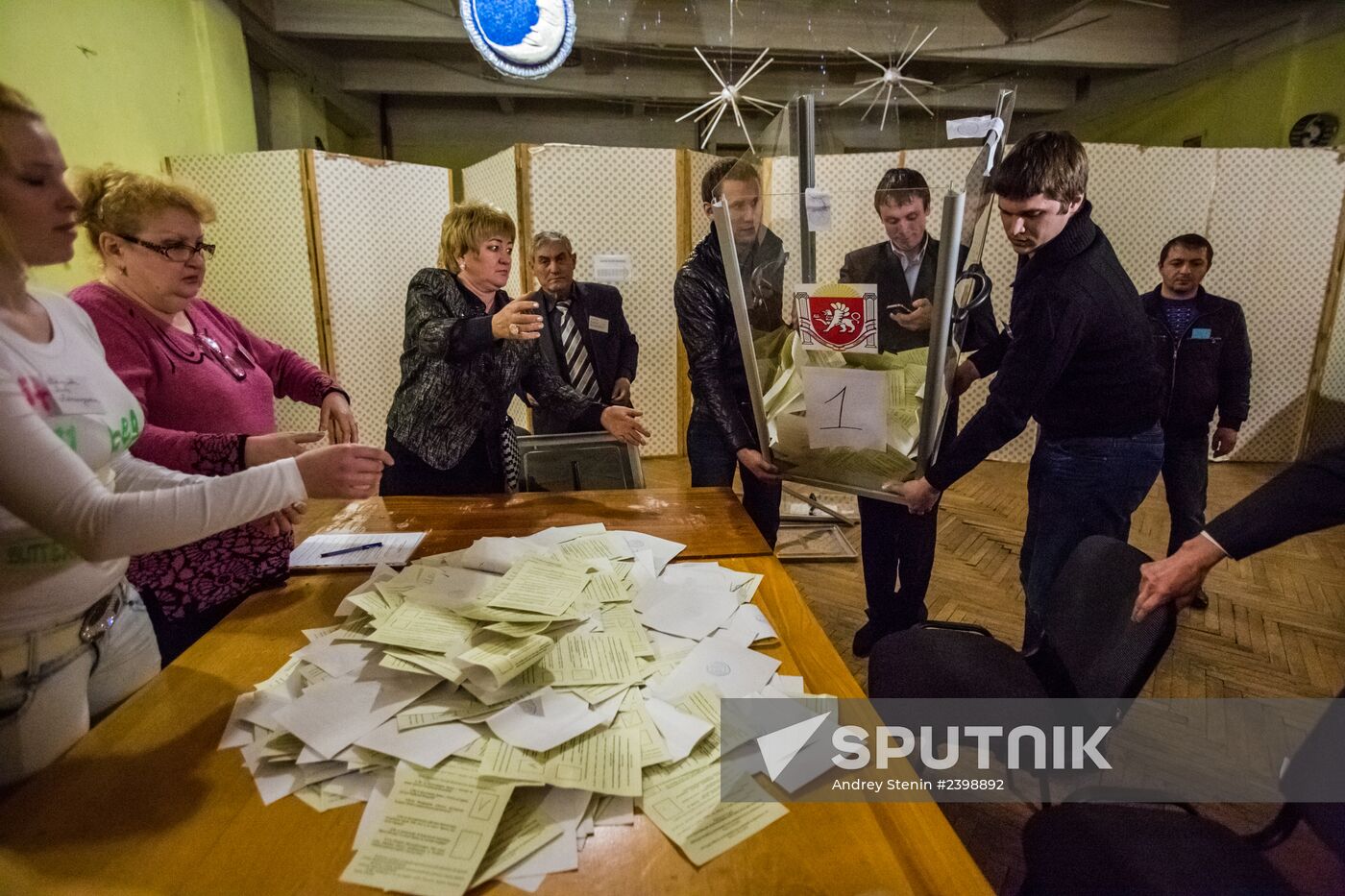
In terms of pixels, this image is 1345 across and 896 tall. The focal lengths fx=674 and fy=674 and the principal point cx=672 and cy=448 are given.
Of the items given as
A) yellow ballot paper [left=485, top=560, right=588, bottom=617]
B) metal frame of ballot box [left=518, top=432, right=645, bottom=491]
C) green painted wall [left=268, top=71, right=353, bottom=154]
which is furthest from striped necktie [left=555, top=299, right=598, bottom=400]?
green painted wall [left=268, top=71, right=353, bottom=154]

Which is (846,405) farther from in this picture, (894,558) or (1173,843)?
(894,558)

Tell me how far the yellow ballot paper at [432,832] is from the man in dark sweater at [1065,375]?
1.12m

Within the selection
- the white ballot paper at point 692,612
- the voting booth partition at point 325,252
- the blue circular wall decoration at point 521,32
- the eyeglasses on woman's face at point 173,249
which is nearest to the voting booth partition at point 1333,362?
the blue circular wall decoration at point 521,32

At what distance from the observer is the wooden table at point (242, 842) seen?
2.24 feet

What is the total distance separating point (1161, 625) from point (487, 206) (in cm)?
192

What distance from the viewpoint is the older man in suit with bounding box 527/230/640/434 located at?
3182mm

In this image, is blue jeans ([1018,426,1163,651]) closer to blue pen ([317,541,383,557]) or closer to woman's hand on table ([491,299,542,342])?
woman's hand on table ([491,299,542,342])

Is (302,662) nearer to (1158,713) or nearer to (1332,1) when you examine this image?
(1158,713)

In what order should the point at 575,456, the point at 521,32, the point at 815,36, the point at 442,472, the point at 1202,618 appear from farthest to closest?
the point at 815,36 < the point at 521,32 < the point at 1202,618 < the point at 575,456 < the point at 442,472

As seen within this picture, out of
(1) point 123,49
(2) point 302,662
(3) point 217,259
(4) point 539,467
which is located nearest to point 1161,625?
(2) point 302,662

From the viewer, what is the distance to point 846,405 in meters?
1.41

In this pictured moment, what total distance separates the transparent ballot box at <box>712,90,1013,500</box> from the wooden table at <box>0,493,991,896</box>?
0.83 meters

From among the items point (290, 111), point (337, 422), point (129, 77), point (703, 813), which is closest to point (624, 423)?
point (337, 422)

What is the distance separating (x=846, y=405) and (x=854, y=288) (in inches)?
9.6
